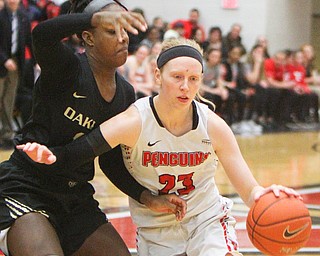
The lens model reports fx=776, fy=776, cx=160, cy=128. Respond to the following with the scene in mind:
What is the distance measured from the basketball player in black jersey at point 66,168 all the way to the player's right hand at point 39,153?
178mm

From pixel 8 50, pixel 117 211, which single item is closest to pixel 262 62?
pixel 8 50

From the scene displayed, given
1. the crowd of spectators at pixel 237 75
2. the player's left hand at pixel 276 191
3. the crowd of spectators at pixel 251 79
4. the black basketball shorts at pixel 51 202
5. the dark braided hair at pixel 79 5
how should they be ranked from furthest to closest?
the crowd of spectators at pixel 251 79 < the crowd of spectators at pixel 237 75 < the dark braided hair at pixel 79 5 < the black basketball shorts at pixel 51 202 < the player's left hand at pixel 276 191

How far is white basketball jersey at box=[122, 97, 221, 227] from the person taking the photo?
13.0ft

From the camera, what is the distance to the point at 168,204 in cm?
393

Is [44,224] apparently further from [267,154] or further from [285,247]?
[267,154]

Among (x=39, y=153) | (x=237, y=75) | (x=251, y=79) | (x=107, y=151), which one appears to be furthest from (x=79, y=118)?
(x=251, y=79)

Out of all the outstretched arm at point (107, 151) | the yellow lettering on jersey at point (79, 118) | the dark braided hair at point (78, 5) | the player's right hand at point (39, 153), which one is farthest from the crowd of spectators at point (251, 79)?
the player's right hand at point (39, 153)

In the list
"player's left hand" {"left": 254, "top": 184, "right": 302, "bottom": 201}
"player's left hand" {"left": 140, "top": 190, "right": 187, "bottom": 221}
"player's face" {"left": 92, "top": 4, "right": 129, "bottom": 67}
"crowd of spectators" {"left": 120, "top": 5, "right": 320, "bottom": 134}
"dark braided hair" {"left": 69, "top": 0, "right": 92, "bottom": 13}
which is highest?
"dark braided hair" {"left": 69, "top": 0, "right": 92, "bottom": 13}

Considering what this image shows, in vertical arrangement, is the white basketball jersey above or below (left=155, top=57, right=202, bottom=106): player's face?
below

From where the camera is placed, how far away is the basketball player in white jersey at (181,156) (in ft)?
12.7

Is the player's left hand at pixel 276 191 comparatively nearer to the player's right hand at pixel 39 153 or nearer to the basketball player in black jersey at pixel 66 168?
the basketball player in black jersey at pixel 66 168

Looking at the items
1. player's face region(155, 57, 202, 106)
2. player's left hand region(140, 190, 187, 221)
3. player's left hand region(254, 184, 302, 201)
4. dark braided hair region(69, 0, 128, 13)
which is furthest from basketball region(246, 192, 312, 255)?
dark braided hair region(69, 0, 128, 13)

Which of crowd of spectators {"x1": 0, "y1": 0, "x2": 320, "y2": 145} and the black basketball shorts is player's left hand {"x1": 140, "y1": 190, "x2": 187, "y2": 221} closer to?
the black basketball shorts

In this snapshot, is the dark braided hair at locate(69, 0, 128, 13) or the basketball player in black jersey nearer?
the basketball player in black jersey
